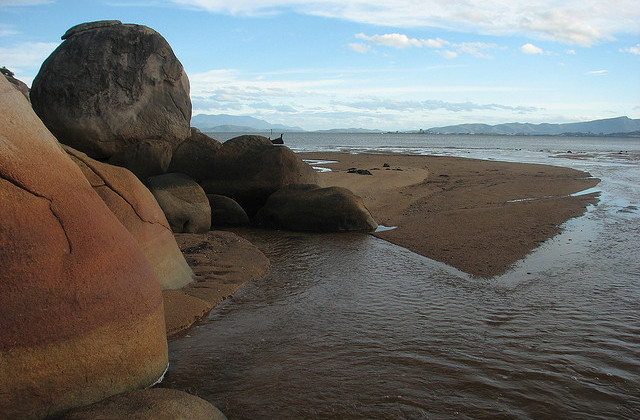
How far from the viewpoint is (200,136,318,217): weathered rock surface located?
1120 centimetres

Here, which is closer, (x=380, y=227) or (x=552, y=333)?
(x=552, y=333)

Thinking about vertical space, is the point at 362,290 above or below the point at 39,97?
below

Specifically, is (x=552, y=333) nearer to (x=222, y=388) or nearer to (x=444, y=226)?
(x=222, y=388)

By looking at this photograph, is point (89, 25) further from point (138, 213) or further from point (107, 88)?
point (138, 213)

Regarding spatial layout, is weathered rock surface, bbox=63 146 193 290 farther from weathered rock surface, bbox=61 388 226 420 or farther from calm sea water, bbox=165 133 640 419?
weathered rock surface, bbox=61 388 226 420

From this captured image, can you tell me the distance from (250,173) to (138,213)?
18.5 feet

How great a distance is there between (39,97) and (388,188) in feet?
32.3

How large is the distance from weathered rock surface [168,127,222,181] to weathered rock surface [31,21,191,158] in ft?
1.89

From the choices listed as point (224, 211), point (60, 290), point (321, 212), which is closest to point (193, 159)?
point (224, 211)

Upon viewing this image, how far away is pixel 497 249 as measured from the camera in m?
8.59

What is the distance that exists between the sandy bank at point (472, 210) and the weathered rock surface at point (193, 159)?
3823 millimetres

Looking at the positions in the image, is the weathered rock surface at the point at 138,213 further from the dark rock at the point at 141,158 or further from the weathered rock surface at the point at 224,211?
the dark rock at the point at 141,158

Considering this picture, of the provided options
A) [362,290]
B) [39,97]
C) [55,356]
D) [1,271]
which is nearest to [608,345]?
[362,290]

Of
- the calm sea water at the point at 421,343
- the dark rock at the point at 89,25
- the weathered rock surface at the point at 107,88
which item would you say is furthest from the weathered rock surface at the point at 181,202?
the dark rock at the point at 89,25
